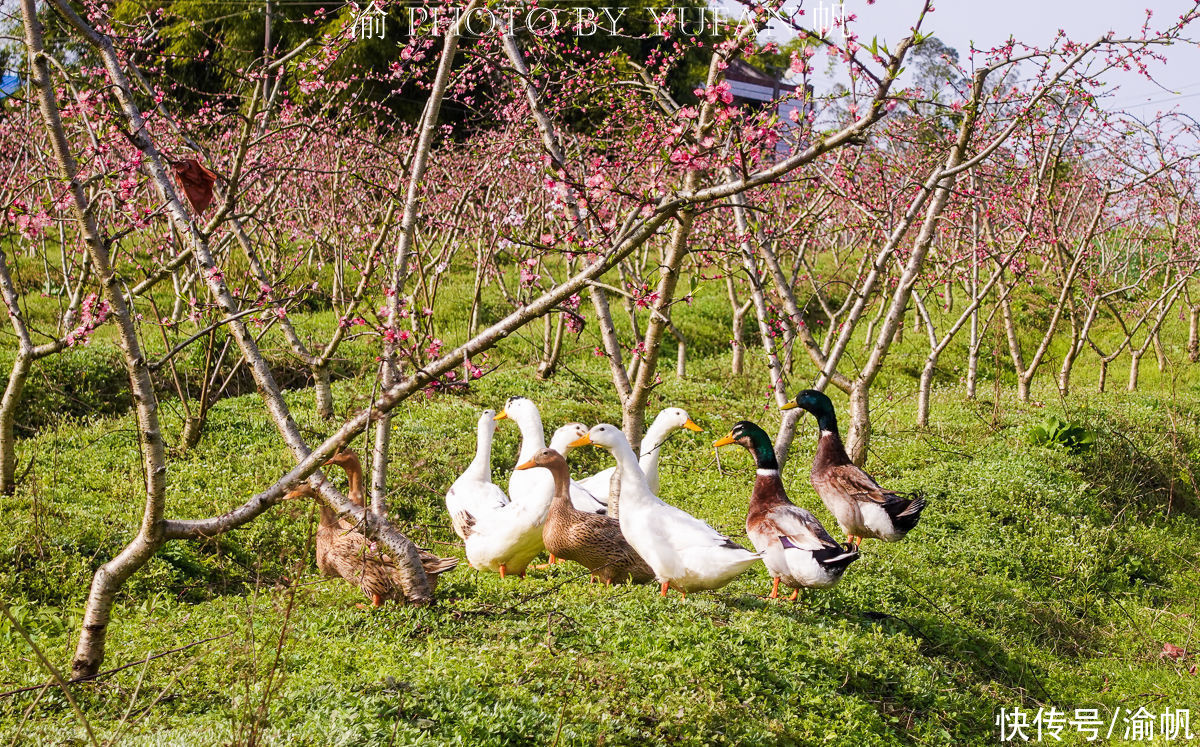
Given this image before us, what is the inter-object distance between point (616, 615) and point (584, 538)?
2.50 feet

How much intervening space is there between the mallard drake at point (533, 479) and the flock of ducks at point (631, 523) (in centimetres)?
1

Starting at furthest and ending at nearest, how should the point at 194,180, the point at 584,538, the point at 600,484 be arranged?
the point at 600,484 < the point at 584,538 < the point at 194,180

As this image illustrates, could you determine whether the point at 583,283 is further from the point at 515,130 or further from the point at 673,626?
the point at 515,130

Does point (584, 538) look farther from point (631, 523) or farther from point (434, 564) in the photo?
point (434, 564)

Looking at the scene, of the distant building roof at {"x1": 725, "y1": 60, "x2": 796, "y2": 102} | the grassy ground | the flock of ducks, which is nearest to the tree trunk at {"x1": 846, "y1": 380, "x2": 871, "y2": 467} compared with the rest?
the grassy ground

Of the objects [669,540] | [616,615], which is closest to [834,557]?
[669,540]

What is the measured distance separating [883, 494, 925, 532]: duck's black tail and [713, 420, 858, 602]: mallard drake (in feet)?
2.82

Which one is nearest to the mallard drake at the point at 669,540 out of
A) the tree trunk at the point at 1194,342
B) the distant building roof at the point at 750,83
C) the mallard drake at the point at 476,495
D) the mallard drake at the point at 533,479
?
the mallard drake at the point at 533,479

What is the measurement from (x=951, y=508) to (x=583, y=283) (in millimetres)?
6289

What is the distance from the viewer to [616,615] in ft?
17.9

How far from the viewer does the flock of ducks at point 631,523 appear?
18.6 feet

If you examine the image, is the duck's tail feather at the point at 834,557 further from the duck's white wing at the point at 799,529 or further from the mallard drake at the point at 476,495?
the mallard drake at the point at 476,495

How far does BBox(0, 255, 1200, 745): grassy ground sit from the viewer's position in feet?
14.1

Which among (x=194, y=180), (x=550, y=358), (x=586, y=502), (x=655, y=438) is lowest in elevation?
(x=586, y=502)
